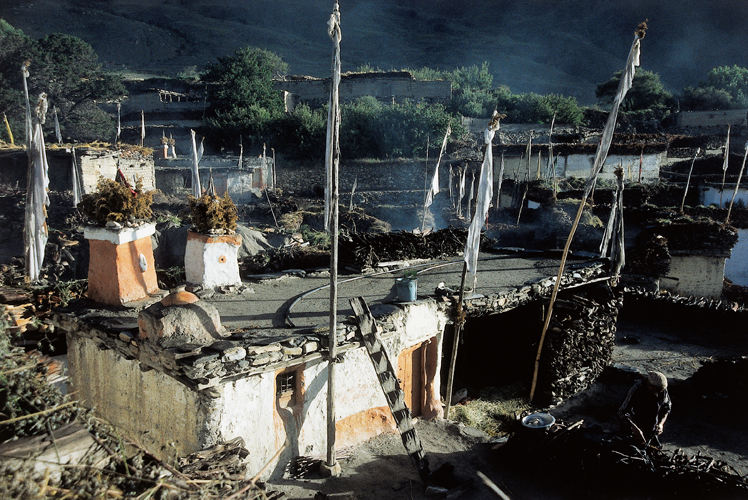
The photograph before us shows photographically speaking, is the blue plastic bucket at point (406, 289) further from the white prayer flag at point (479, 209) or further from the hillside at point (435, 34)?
the hillside at point (435, 34)

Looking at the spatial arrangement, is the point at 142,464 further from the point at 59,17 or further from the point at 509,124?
the point at 59,17

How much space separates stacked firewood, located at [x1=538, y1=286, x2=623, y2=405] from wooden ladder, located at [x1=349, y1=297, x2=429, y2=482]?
3.83 metres

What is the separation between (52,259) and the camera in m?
18.8

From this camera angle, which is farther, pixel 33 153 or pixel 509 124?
pixel 509 124

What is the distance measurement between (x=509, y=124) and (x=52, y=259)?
108 feet

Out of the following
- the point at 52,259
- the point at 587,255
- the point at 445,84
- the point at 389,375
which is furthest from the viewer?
the point at 445,84

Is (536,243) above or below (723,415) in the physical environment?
above

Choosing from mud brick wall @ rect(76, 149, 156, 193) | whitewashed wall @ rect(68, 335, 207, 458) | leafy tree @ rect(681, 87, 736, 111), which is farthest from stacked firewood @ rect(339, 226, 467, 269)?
leafy tree @ rect(681, 87, 736, 111)

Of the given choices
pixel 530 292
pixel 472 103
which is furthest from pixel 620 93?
pixel 472 103

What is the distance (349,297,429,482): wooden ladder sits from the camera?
734 centimetres

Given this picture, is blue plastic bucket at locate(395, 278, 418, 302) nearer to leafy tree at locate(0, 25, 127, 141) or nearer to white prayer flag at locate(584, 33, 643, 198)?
white prayer flag at locate(584, 33, 643, 198)

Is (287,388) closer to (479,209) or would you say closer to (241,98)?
(479,209)

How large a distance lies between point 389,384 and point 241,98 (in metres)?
39.3

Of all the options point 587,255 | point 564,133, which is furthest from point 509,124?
point 587,255
